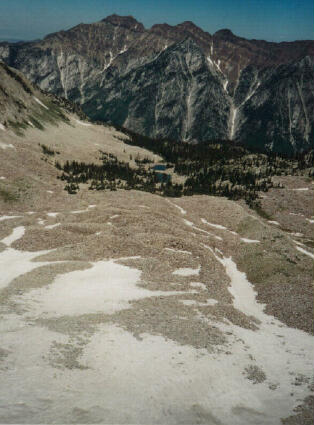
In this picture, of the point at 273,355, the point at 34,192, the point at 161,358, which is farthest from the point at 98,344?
the point at 34,192

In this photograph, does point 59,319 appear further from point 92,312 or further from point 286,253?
point 286,253

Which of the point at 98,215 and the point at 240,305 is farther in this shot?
the point at 98,215

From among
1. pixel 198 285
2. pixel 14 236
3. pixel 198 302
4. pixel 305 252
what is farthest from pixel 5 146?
pixel 198 302

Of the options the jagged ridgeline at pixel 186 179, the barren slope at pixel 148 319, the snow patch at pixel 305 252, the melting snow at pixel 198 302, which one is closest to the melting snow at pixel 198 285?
the barren slope at pixel 148 319

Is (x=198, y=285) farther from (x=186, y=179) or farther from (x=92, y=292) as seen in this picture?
(x=186, y=179)

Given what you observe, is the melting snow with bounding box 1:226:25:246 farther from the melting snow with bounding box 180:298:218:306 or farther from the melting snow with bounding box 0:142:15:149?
the melting snow with bounding box 0:142:15:149

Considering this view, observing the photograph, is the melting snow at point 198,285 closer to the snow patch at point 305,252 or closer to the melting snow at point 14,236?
the snow patch at point 305,252

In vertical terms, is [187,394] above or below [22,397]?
below

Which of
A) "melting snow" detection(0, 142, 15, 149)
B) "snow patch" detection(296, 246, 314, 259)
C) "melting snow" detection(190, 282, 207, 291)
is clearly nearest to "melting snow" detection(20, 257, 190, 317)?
"melting snow" detection(190, 282, 207, 291)
